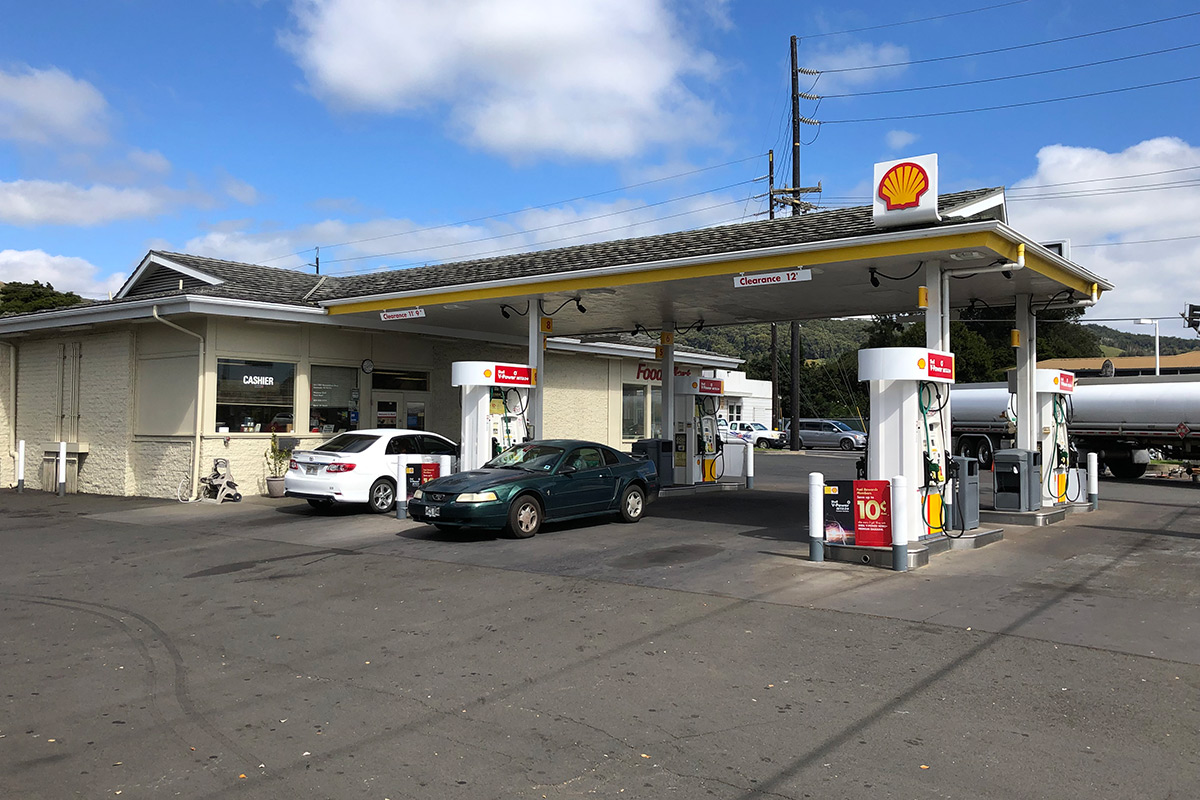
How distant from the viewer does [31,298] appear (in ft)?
→ 173

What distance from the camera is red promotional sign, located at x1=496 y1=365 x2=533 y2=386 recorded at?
1605 centimetres

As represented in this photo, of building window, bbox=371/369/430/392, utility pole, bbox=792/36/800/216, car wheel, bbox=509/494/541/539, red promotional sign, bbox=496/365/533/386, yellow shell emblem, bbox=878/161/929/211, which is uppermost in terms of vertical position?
utility pole, bbox=792/36/800/216

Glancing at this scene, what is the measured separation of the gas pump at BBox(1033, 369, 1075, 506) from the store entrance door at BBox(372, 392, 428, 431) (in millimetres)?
13405

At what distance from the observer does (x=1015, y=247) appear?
11992mm

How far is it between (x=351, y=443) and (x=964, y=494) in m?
10.1

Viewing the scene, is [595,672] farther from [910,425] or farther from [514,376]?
[514,376]

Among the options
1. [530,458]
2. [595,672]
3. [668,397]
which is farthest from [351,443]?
[595,672]

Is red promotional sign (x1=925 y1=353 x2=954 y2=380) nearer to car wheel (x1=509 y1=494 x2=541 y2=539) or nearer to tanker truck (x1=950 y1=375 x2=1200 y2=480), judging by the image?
car wheel (x1=509 y1=494 x2=541 y2=539)

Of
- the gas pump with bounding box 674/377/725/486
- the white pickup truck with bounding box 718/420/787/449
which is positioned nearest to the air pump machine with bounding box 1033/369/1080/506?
the gas pump with bounding box 674/377/725/486

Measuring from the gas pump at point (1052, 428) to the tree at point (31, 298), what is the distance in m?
50.8

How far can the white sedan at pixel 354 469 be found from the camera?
1522cm

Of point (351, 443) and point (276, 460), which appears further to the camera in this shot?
point (276, 460)

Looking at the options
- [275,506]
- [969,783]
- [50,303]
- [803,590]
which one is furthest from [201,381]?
[50,303]

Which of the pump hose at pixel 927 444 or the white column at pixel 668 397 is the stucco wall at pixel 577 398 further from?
the pump hose at pixel 927 444
